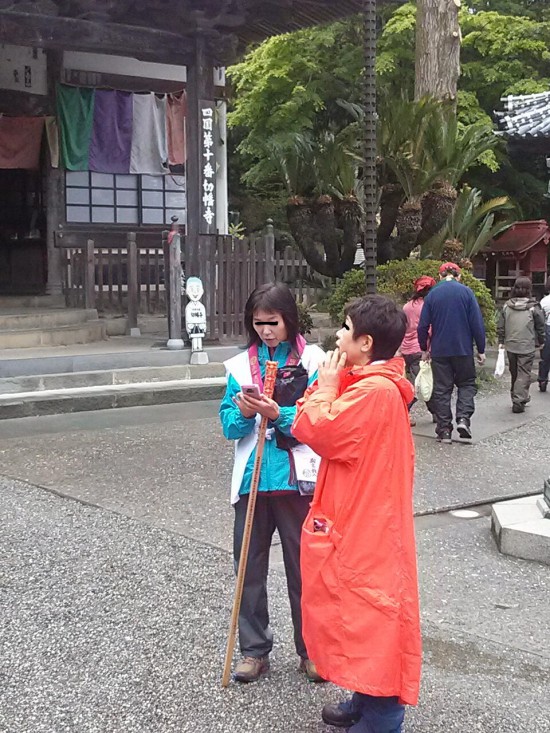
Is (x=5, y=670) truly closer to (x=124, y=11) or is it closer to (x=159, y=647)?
(x=159, y=647)

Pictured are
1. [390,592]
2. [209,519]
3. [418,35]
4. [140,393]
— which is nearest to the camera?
[390,592]

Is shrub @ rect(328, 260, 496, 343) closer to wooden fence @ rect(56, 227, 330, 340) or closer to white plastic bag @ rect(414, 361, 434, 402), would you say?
wooden fence @ rect(56, 227, 330, 340)

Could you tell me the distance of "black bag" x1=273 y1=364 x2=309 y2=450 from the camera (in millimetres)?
3486

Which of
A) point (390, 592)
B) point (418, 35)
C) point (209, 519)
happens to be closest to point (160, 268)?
point (418, 35)

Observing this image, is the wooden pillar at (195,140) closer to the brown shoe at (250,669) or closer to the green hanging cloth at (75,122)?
the green hanging cloth at (75,122)

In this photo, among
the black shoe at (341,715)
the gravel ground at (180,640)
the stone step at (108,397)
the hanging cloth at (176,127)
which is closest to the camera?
the black shoe at (341,715)

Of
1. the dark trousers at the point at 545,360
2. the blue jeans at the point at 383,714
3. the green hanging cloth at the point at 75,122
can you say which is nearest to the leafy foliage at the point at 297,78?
the green hanging cloth at the point at 75,122

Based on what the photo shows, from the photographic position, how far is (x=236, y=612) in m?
3.40

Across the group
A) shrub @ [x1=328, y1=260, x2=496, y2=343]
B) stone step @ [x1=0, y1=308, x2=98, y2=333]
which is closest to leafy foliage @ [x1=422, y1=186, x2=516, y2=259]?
shrub @ [x1=328, y1=260, x2=496, y2=343]

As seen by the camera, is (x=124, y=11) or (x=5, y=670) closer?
(x=5, y=670)

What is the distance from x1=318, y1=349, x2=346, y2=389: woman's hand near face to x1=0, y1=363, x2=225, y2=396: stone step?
756cm

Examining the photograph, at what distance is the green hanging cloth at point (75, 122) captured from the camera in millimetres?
14077

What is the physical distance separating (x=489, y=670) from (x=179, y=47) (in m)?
9.82

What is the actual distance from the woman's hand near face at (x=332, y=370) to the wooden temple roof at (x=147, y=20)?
29.6 feet
